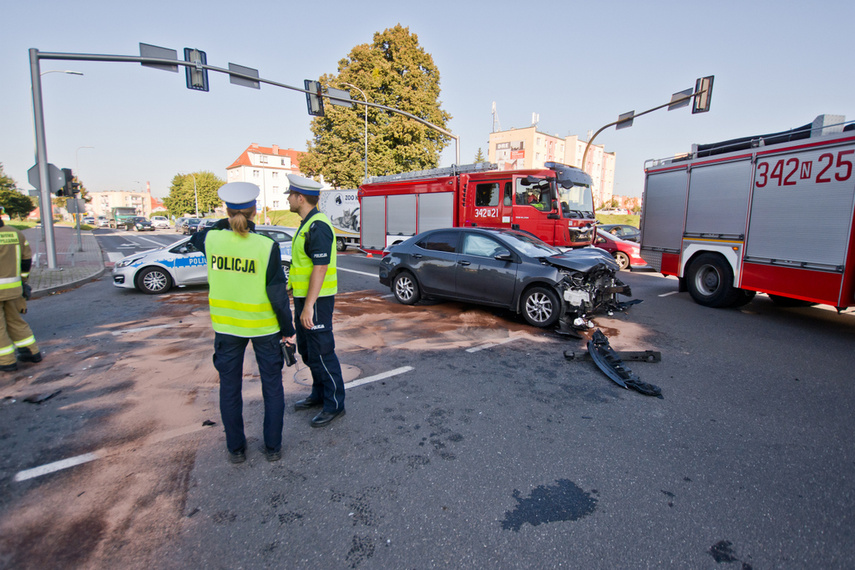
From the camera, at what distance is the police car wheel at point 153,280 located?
9602mm

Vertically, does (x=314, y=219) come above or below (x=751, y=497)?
above

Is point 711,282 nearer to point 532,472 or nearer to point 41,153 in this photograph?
point 532,472

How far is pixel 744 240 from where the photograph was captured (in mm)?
7527

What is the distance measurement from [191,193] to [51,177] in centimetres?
6802

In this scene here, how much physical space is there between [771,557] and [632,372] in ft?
8.78

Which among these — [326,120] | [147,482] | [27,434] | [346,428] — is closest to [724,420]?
[346,428]

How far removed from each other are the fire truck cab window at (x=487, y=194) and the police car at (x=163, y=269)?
18.4ft

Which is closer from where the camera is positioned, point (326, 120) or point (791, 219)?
point (791, 219)

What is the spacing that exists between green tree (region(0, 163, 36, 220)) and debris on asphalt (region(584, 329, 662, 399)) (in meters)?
62.7

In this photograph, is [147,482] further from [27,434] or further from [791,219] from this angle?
[791,219]

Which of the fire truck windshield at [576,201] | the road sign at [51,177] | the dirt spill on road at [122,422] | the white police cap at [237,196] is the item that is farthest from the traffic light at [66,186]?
the fire truck windshield at [576,201]

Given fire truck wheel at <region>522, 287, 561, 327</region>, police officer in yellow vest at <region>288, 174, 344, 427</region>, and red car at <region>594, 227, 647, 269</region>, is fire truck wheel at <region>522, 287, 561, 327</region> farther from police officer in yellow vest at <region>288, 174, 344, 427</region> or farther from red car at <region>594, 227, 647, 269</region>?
red car at <region>594, 227, 647, 269</region>

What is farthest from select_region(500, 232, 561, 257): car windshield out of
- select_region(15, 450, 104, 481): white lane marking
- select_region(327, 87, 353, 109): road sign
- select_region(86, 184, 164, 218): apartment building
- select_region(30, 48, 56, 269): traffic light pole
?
select_region(86, 184, 164, 218): apartment building

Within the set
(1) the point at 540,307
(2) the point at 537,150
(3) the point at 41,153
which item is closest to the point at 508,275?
(1) the point at 540,307
